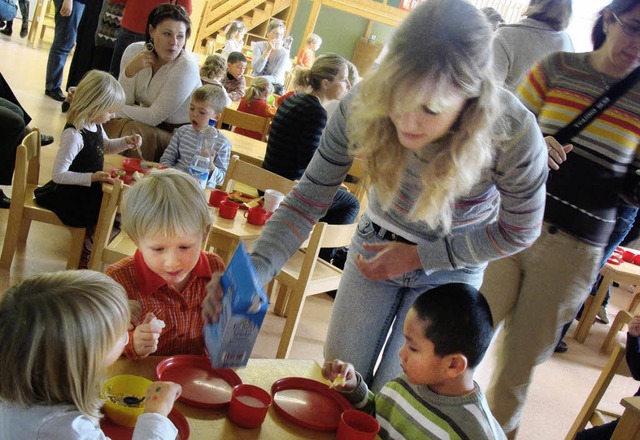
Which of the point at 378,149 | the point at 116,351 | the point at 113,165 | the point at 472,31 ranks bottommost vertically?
the point at 113,165

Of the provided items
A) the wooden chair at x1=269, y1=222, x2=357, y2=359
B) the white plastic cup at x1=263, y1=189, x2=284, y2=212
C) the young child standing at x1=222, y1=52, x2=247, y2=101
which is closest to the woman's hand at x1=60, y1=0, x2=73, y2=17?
the young child standing at x1=222, y1=52, x2=247, y2=101

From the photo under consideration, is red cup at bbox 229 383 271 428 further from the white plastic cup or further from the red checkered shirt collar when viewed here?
the white plastic cup

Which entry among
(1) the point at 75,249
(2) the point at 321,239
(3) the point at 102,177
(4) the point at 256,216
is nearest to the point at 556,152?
(2) the point at 321,239

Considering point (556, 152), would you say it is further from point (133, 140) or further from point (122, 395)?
point (133, 140)

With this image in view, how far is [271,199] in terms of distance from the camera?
3.13 meters

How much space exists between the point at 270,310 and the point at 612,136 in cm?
239

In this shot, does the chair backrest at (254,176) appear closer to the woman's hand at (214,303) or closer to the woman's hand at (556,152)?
the woman's hand at (556,152)

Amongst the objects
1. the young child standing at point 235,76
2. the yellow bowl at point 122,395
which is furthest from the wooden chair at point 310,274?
the young child standing at point 235,76

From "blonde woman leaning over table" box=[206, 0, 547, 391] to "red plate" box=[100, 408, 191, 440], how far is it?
24cm

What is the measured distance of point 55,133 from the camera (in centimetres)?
570

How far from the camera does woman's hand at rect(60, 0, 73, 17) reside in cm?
668

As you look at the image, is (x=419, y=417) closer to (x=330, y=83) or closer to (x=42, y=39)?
(x=330, y=83)

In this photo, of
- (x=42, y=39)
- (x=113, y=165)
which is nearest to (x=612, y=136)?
(x=113, y=165)

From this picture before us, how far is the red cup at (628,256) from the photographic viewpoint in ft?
16.2
